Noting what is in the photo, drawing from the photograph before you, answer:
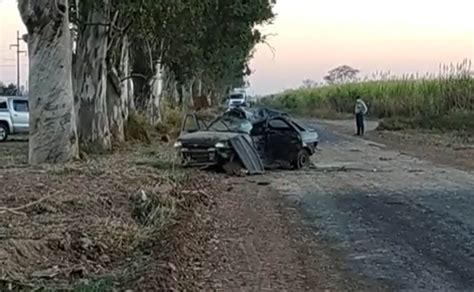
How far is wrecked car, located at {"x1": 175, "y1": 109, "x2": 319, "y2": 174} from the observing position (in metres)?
21.9

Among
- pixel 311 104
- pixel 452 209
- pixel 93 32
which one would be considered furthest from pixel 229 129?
pixel 311 104

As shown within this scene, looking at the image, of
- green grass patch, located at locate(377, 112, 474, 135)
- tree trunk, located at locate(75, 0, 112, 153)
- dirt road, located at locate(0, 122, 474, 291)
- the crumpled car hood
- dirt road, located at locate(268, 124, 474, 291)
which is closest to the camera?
dirt road, located at locate(0, 122, 474, 291)

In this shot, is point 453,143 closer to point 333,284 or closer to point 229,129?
point 229,129

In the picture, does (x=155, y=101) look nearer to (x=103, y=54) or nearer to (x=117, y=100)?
(x=117, y=100)

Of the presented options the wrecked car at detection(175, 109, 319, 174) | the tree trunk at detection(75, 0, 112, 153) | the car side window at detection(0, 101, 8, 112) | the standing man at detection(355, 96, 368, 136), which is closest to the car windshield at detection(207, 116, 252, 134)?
the wrecked car at detection(175, 109, 319, 174)

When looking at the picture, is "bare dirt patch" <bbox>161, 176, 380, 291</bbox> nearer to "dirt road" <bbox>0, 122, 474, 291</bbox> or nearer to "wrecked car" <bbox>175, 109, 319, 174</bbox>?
"dirt road" <bbox>0, 122, 474, 291</bbox>

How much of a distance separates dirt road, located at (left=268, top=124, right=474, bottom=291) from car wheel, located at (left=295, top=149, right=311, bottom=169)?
47 cm

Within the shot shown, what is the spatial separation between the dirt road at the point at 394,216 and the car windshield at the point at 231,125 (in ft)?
5.65

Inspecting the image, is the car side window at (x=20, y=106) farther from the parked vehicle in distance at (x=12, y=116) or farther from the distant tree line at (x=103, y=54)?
the distant tree line at (x=103, y=54)

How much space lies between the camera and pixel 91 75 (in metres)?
25.9

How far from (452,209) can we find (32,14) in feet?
31.5

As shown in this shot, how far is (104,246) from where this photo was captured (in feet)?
33.7

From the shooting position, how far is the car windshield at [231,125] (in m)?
23.1

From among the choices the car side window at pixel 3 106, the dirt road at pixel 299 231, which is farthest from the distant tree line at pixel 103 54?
the car side window at pixel 3 106
